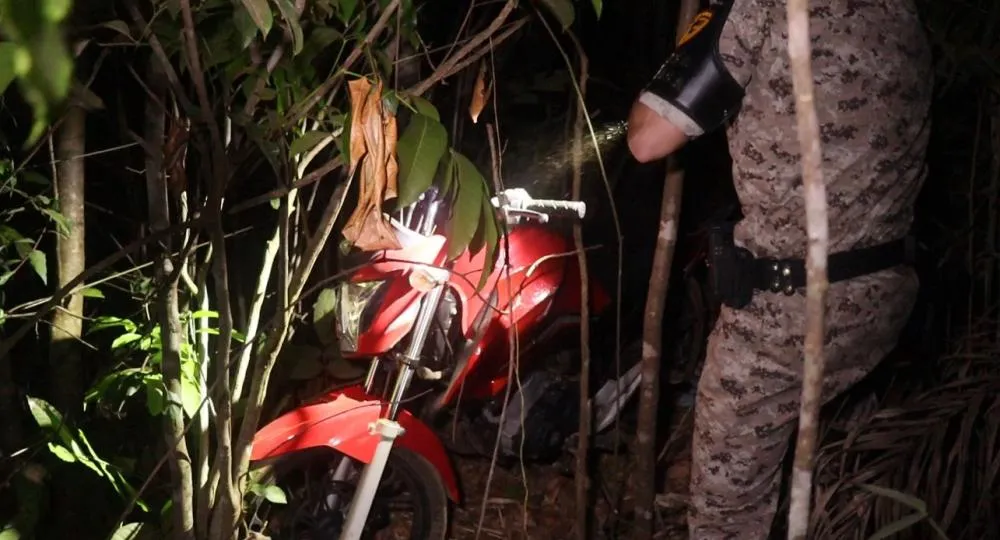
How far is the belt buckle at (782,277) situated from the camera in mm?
1940

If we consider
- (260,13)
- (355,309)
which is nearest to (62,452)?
(355,309)

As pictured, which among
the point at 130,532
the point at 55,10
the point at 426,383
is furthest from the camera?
the point at 426,383

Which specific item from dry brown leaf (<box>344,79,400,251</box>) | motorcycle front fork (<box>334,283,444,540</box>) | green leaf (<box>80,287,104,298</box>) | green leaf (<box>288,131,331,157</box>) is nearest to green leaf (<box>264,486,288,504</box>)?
motorcycle front fork (<box>334,283,444,540</box>)

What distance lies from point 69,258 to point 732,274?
4.99ft

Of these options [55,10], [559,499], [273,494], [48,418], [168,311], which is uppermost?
[55,10]

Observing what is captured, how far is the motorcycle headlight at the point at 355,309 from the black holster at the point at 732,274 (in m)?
0.95

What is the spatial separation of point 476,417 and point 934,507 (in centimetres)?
138

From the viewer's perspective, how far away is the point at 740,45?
70.9 inches

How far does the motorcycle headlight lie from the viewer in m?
2.41

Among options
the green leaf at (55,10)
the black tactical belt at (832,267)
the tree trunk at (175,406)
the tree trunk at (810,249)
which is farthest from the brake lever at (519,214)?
the green leaf at (55,10)

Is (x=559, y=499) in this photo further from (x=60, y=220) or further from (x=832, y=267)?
(x=60, y=220)

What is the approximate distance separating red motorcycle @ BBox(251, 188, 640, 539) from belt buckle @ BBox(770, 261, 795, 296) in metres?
0.45

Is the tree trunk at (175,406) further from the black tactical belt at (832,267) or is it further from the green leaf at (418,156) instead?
the black tactical belt at (832,267)

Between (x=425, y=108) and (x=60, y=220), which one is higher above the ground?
(x=425, y=108)
